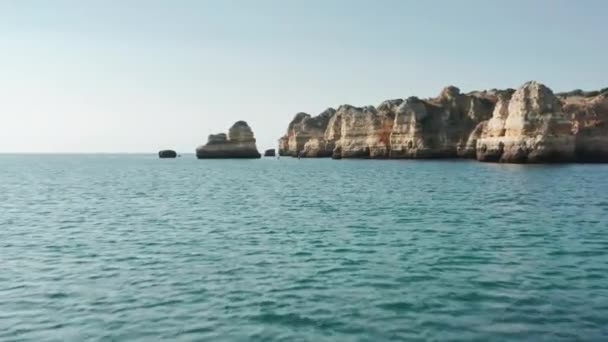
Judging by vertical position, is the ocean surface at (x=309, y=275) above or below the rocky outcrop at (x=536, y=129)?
below

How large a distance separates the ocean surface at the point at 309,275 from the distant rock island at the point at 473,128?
182 ft

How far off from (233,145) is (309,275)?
14485cm

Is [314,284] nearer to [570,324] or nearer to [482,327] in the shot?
[482,327]

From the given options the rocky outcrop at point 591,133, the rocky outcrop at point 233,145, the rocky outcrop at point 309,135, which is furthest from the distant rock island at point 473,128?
the rocky outcrop at point 233,145

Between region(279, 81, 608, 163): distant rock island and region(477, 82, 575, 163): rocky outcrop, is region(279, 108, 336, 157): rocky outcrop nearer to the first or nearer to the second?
region(279, 81, 608, 163): distant rock island

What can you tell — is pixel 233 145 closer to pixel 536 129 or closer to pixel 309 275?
pixel 536 129

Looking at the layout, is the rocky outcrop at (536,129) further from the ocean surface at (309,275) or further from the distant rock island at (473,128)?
the ocean surface at (309,275)

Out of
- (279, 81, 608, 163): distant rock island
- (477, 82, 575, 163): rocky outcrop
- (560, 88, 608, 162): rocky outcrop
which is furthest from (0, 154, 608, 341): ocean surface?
(560, 88, 608, 162): rocky outcrop

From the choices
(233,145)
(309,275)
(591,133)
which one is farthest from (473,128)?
(309,275)

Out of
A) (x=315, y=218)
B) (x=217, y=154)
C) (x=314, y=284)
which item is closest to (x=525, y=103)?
(x=315, y=218)

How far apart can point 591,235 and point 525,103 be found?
222 ft

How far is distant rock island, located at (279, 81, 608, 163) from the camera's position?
81.8 m

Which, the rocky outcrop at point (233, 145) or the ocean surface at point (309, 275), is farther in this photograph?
the rocky outcrop at point (233, 145)

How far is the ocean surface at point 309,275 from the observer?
1104 cm
